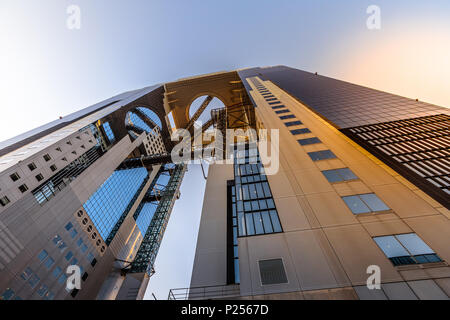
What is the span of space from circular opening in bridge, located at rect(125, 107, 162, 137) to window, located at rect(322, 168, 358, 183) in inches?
1672

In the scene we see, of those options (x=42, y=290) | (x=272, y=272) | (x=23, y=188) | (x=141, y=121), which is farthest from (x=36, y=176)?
(x=141, y=121)

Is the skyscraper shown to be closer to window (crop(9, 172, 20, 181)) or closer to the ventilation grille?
the ventilation grille

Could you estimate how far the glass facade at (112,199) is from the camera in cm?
3172

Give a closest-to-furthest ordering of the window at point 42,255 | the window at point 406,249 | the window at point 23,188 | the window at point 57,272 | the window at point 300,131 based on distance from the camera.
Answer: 1. the window at point 406,249
2. the window at point 42,255
3. the window at point 23,188
4. the window at point 300,131
5. the window at point 57,272

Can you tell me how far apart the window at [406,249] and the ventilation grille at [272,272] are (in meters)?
5.23

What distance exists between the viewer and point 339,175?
1307cm

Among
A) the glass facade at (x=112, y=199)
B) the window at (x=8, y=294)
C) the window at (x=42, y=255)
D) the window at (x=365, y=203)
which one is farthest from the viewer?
the glass facade at (x=112, y=199)

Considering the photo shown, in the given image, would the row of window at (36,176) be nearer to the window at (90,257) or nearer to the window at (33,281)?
the window at (33,281)

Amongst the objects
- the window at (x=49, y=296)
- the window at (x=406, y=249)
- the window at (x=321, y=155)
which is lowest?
the window at (x=49, y=296)

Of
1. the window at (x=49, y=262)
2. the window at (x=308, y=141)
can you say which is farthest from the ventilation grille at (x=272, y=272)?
the window at (x=49, y=262)

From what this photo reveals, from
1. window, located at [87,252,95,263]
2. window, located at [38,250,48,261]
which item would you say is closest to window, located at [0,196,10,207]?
window, located at [38,250,48,261]

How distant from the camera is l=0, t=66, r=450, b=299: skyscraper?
8.28m
